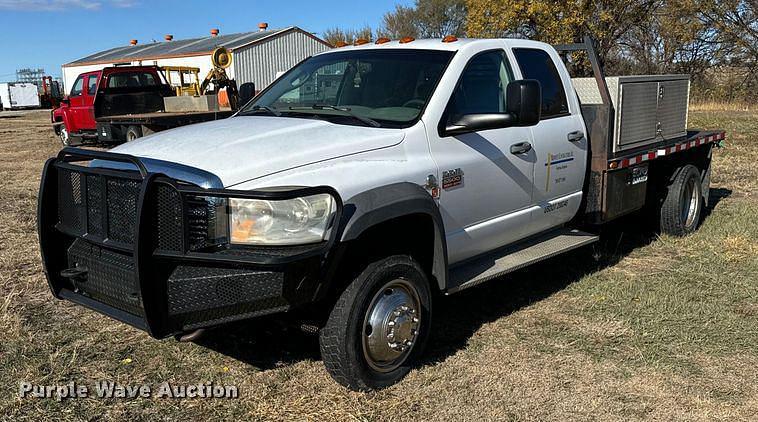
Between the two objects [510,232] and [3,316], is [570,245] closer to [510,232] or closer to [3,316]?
[510,232]

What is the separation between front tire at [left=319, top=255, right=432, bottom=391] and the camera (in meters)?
3.60

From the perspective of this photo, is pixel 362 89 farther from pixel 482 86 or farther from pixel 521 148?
pixel 521 148

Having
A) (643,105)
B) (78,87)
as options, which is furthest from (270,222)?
(78,87)

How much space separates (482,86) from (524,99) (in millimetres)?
529

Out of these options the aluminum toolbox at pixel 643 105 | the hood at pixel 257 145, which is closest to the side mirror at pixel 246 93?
the hood at pixel 257 145

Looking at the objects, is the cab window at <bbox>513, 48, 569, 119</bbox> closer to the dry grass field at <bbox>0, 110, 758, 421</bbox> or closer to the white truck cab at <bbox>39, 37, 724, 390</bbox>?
the white truck cab at <bbox>39, 37, 724, 390</bbox>

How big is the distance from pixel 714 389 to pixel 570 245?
1.65 metres

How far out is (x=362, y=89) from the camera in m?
4.56

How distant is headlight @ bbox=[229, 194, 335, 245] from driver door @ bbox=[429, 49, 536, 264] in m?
1.08

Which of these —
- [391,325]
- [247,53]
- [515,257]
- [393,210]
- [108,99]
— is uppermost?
[247,53]

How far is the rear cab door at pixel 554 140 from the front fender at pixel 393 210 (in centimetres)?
126

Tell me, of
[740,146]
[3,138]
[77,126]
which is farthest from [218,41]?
[740,146]

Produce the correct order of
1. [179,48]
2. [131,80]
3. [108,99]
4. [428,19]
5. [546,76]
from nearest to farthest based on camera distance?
[546,76] < [108,99] < [131,80] < [179,48] < [428,19]

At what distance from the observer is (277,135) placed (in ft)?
12.7
